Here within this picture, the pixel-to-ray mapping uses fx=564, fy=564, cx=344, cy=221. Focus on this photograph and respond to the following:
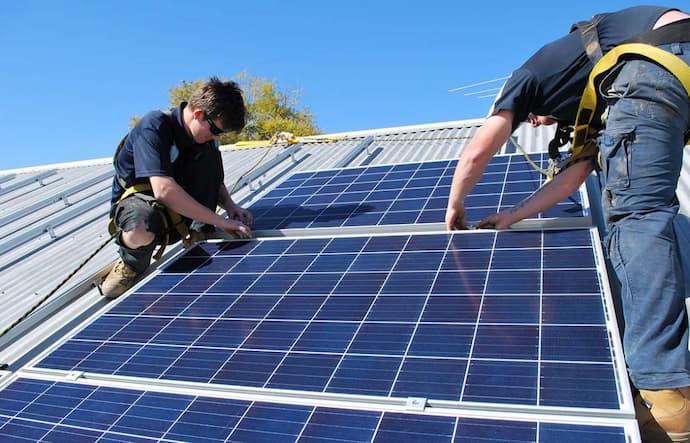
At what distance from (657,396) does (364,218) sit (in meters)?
3.59

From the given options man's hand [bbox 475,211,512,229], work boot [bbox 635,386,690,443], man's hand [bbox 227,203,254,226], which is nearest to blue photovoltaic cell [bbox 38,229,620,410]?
man's hand [bbox 475,211,512,229]

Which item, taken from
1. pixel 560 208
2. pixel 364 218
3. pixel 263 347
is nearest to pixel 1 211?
pixel 364 218

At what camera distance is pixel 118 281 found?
6.01 meters

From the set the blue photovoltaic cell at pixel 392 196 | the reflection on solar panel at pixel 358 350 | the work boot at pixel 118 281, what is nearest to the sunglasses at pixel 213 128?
the blue photovoltaic cell at pixel 392 196

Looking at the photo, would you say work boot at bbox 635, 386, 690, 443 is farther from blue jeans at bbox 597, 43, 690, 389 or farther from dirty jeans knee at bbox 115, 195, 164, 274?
dirty jeans knee at bbox 115, 195, 164, 274

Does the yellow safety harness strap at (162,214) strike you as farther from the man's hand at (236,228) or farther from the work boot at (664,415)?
the work boot at (664,415)

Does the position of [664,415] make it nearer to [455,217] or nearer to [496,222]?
[496,222]

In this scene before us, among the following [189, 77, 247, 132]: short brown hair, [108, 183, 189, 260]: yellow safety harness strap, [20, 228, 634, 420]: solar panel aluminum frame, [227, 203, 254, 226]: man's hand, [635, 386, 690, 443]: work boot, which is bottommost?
[635, 386, 690, 443]: work boot

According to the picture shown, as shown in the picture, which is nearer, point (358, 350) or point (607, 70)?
point (358, 350)

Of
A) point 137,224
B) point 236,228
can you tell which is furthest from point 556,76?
point 137,224

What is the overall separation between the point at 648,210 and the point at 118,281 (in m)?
5.02

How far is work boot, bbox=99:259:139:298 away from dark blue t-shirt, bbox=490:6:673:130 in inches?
161

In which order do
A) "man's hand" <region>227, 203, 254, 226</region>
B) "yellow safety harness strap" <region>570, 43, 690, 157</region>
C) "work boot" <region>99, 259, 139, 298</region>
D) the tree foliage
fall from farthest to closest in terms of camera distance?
the tree foliage, "man's hand" <region>227, 203, 254, 226</region>, "work boot" <region>99, 259, 139, 298</region>, "yellow safety harness strap" <region>570, 43, 690, 157</region>

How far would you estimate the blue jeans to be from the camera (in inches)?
129
